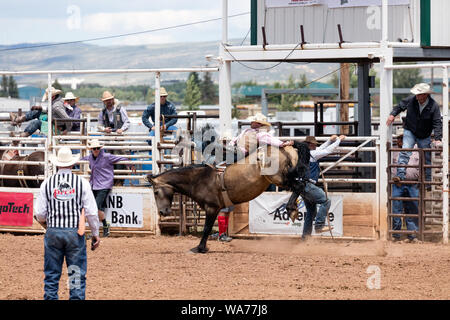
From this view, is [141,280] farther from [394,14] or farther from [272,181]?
[394,14]

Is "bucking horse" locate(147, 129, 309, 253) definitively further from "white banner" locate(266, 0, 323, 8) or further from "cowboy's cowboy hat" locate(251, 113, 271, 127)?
"white banner" locate(266, 0, 323, 8)

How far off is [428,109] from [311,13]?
2.73 metres

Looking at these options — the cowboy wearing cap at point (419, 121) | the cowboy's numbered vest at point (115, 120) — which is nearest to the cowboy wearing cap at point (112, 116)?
the cowboy's numbered vest at point (115, 120)

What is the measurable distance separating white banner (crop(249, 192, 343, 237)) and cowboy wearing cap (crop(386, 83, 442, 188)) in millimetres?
1547

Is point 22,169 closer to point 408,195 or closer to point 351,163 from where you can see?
point 351,163

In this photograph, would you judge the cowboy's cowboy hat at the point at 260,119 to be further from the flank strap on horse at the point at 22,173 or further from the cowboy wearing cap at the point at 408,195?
the flank strap on horse at the point at 22,173

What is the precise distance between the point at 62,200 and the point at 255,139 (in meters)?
4.96

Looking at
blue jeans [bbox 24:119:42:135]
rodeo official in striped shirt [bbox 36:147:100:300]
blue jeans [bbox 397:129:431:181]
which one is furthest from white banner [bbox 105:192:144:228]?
rodeo official in striped shirt [bbox 36:147:100:300]

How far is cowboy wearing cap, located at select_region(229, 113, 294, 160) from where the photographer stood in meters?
11.9

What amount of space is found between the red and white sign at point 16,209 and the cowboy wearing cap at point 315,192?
5129mm

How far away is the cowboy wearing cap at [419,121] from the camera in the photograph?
1257cm

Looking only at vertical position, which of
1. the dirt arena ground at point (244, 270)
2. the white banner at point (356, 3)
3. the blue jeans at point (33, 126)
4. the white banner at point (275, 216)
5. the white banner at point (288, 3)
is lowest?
the dirt arena ground at point (244, 270)

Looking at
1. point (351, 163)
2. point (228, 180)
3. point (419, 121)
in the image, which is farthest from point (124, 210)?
point (419, 121)
